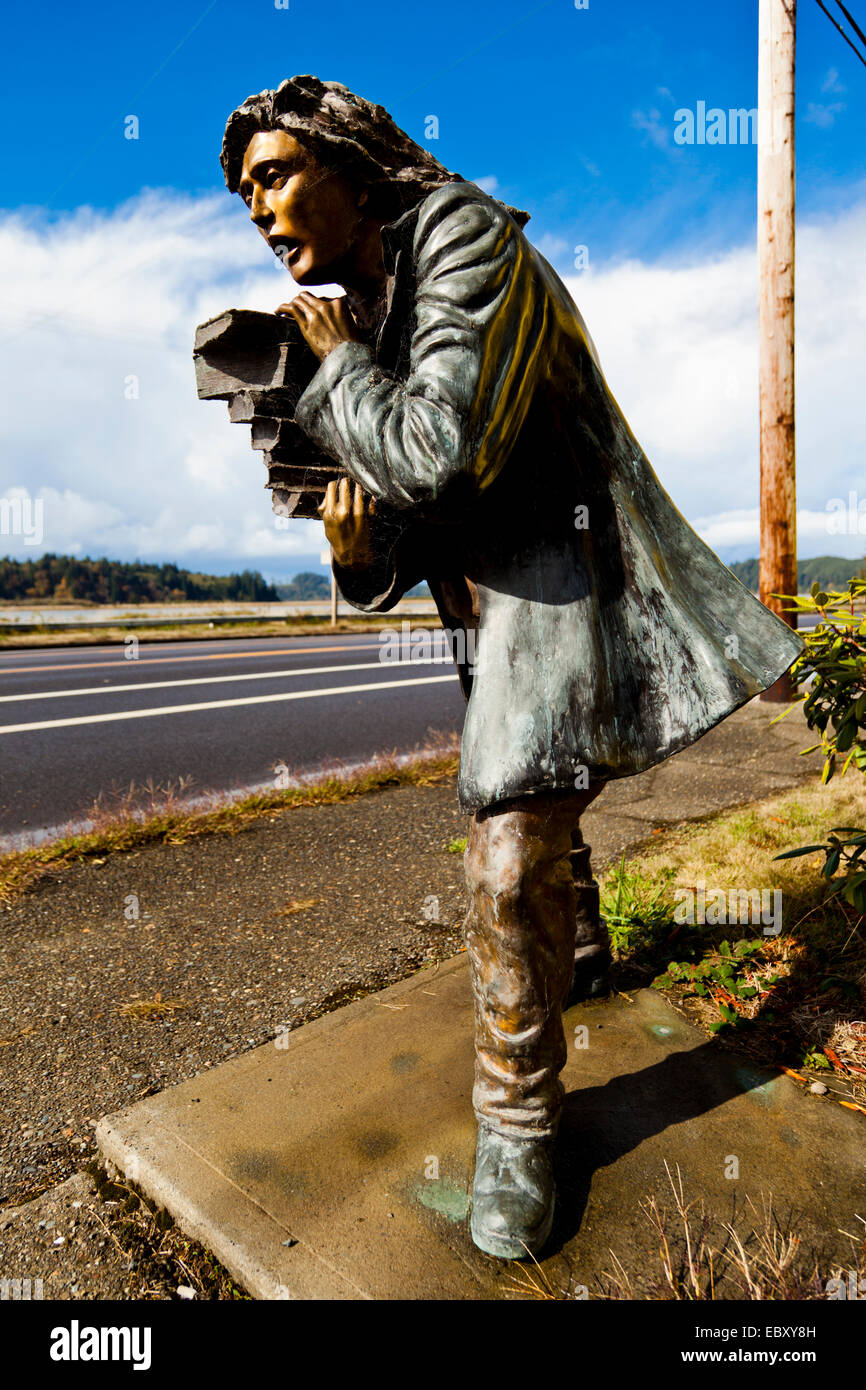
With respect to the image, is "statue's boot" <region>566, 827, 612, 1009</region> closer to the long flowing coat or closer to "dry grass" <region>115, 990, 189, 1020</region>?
the long flowing coat

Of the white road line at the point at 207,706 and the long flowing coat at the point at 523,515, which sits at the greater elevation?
the long flowing coat at the point at 523,515

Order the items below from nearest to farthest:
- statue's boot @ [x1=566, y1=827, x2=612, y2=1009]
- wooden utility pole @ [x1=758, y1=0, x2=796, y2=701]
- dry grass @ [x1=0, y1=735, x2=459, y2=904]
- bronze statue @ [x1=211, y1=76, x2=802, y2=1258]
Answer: bronze statue @ [x1=211, y1=76, x2=802, y2=1258]
statue's boot @ [x1=566, y1=827, x2=612, y2=1009]
dry grass @ [x1=0, y1=735, x2=459, y2=904]
wooden utility pole @ [x1=758, y1=0, x2=796, y2=701]

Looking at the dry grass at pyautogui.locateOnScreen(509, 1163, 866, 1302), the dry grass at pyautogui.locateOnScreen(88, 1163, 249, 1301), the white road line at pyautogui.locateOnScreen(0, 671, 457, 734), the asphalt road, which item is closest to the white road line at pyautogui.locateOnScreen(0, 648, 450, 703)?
the asphalt road

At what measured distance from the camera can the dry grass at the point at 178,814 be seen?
12.1 feet

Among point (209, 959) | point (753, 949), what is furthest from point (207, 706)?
point (753, 949)

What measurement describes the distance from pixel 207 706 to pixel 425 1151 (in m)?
7.26

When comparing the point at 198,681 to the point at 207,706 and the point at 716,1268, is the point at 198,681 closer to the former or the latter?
the point at 207,706

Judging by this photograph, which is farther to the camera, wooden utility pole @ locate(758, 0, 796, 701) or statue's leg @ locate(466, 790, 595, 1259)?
wooden utility pole @ locate(758, 0, 796, 701)

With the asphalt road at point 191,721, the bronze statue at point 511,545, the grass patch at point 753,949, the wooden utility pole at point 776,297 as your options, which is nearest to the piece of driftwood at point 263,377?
the bronze statue at point 511,545

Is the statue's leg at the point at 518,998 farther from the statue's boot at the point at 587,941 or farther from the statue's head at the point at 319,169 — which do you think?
the statue's head at the point at 319,169

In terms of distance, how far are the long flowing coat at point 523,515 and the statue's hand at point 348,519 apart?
0.04 metres

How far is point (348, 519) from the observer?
1.59m

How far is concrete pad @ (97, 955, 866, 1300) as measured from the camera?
1.53 m
